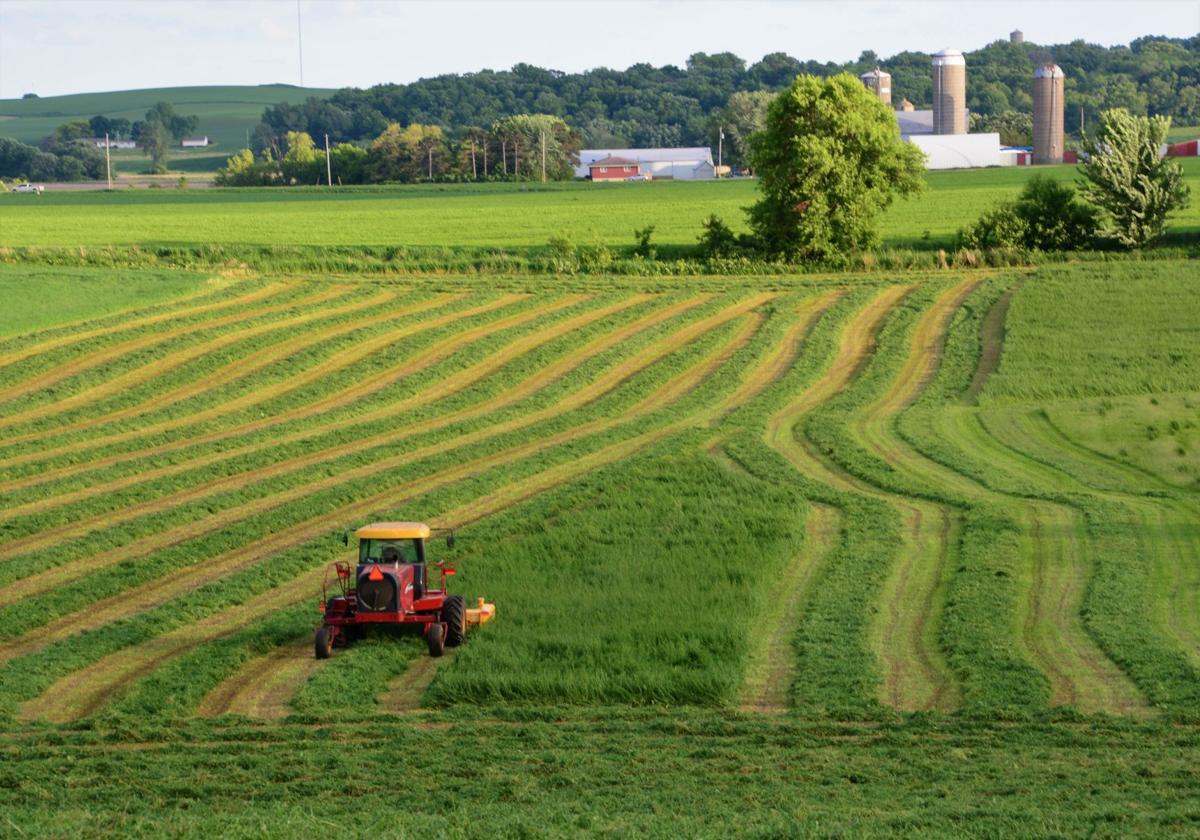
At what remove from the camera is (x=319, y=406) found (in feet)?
136

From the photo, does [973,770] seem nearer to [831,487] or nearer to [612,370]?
[831,487]

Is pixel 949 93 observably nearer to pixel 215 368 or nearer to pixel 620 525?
pixel 215 368

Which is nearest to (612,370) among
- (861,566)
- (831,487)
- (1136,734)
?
(831,487)

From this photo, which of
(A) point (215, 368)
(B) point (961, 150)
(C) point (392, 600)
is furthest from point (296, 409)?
(B) point (961, 150)

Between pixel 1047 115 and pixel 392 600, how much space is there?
524 feet

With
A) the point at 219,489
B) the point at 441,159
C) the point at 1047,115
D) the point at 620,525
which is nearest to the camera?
the point at 620,525

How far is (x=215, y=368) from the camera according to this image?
1794 inches

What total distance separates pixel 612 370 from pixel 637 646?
28727mm

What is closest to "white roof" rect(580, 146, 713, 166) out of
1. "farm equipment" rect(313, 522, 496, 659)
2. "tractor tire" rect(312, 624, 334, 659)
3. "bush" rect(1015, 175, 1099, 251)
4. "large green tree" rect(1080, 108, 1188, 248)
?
"bush" rect(1015, 175, 1099, 251)

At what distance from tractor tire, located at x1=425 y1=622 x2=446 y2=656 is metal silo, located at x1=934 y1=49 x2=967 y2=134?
17006 centimetres

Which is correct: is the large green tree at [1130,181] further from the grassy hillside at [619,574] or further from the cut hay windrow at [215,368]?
the cut hay windrow at [215,368]

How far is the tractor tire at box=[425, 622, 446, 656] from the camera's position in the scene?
61.7 feet

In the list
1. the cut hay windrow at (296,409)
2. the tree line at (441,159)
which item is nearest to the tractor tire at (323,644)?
the cut hay windrow at (296,409)

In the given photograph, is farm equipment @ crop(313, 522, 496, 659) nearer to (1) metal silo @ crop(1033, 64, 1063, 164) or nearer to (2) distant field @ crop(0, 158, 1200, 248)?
(2) distant field @ crop(0, 158, 1200, 248)
